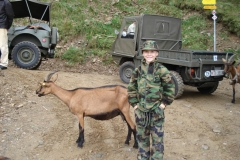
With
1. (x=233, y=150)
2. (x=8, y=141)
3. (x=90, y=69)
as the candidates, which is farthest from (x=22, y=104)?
(x=90, y=69)

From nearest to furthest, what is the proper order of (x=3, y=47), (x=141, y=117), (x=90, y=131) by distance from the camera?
1. (x=141, y=117)
2. (x=90, y=131)
3. (x=3, y=47)

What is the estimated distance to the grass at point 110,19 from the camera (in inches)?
526

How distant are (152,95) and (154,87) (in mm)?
99

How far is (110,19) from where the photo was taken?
619 inches

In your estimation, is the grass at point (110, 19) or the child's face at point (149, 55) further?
the grass at point (110, 19)

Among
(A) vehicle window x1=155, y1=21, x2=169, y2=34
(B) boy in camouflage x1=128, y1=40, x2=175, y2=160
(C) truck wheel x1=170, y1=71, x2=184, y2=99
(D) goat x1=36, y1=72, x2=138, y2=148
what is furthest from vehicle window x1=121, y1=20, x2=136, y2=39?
(B) boy in camouflage x1=128, y1=40, x2=175, y2=160

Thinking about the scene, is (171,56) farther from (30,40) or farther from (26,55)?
(30,40)

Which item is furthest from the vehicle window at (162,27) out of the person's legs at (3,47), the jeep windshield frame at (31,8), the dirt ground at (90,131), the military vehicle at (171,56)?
the person's legs at (3,47)

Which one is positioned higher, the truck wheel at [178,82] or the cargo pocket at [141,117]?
the truck wheel at [178,82]

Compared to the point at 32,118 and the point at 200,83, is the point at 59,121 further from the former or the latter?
the point at 200,83

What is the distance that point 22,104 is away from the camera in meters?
6.32

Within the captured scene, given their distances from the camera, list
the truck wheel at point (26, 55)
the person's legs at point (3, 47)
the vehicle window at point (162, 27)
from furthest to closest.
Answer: the vehicle window at point (162, 27) < the truck wheel at point (26, 55) < the person's legs at point (3, 47)

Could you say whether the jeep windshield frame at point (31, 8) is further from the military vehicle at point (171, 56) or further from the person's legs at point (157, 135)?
the person's legs at point (157, 135)

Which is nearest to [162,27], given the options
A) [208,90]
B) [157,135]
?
[208,90]
